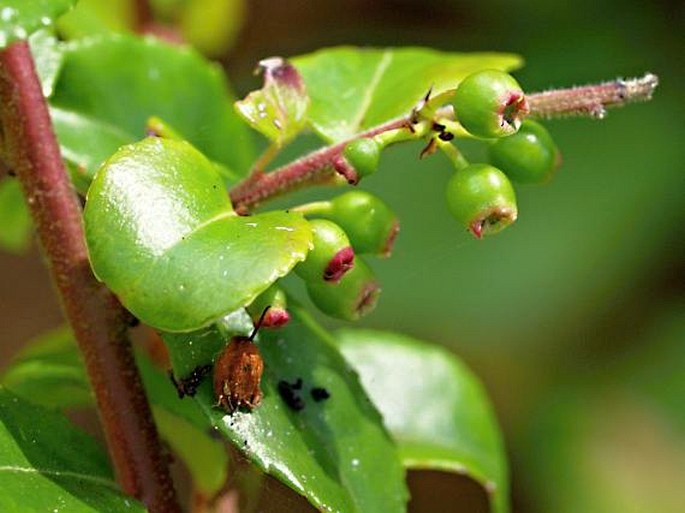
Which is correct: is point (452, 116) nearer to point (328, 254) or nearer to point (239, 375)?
point (328, 254)

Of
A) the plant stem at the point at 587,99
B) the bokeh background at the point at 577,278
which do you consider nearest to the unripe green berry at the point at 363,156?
the plant stem at the point at 587,99

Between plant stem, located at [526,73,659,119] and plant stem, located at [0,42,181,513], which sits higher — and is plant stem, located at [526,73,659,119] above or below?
above

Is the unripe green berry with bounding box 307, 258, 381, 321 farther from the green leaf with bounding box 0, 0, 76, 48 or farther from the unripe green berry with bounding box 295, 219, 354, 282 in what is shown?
the green leaf with bounding box 0, 0, 76, 48

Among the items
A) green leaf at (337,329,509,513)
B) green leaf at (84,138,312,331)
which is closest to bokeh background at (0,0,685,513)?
green leaf at (337,329,509,513)

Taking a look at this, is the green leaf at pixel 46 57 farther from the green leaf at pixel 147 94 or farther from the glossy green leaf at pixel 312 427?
the glossy green leaf at pixel 312 427

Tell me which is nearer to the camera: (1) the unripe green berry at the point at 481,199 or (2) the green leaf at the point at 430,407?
(1) the unripe green berry at the point at 481,199

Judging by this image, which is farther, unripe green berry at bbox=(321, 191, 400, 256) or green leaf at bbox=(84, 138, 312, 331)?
unripe green berry at bbox=(321, 191, 400, 256)
